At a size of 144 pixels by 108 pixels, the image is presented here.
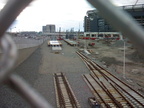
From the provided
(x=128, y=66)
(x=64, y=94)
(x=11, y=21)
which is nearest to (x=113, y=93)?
(x=64, y=94)

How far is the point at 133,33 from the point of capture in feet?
2.03

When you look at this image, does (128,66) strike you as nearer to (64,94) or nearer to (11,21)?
(64,94)

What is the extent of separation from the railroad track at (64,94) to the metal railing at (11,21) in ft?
30.3

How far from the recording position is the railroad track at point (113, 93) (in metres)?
9.88

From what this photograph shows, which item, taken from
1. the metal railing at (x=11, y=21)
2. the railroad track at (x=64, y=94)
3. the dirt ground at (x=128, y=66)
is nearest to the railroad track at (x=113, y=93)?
the dirt ground at (x=128, y=66)

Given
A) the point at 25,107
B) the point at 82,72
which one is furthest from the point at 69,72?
the point at 25,107

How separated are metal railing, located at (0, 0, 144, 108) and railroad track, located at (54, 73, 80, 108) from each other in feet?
30.3

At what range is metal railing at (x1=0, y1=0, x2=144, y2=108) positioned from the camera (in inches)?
24.2

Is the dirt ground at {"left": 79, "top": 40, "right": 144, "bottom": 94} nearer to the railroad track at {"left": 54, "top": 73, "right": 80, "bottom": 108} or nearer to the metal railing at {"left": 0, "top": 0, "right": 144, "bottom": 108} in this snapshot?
the metal railing at {"left": 0, "top": 0, "right": 144, "bottom": 108}

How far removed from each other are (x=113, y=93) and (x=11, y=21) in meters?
11.5

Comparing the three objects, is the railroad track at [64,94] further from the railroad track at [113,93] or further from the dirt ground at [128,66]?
the dirt ground at [128,66]

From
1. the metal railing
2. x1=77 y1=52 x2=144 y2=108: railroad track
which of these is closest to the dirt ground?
the metal railing

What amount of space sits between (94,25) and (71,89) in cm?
9662

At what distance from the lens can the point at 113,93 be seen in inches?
452
